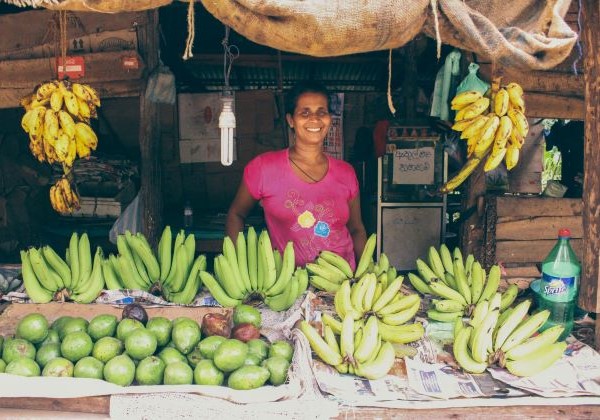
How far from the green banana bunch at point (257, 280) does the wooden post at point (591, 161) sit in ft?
4.55

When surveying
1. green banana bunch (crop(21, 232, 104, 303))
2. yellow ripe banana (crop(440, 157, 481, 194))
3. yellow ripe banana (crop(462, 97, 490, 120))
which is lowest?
green banana bunch (crop(21, 232, 104, 303))

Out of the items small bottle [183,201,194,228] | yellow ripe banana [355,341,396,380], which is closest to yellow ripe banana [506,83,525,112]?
yellow ripe banana [355,341,396,380]

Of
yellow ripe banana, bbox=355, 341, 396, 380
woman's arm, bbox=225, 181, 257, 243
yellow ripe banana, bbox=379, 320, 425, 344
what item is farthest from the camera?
woman's arm, bbox=225, 181, 257, 243

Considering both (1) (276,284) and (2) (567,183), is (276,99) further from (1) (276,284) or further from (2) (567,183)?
(1) (276,284)

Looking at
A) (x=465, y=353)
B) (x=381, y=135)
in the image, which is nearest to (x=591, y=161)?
(x=465, y=353)

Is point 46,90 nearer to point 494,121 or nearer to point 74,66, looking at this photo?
point 74,66

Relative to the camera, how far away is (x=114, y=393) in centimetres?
218

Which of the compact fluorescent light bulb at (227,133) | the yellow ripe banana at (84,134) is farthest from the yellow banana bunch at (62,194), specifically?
the compact fluorescent light bulb at (227,133)

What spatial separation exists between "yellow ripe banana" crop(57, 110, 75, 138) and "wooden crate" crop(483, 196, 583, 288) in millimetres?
2983

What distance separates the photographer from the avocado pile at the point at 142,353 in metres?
2.26

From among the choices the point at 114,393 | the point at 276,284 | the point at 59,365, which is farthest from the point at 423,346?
the point at 59,365

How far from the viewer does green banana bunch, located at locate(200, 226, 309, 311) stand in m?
2.98

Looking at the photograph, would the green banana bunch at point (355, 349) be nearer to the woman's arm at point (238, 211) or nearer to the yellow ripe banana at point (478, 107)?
the yellow ripe banana at point (478, 107)

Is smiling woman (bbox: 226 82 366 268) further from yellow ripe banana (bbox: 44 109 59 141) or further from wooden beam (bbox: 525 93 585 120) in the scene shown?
wooden beam (bbox: 525 93 585 120)
